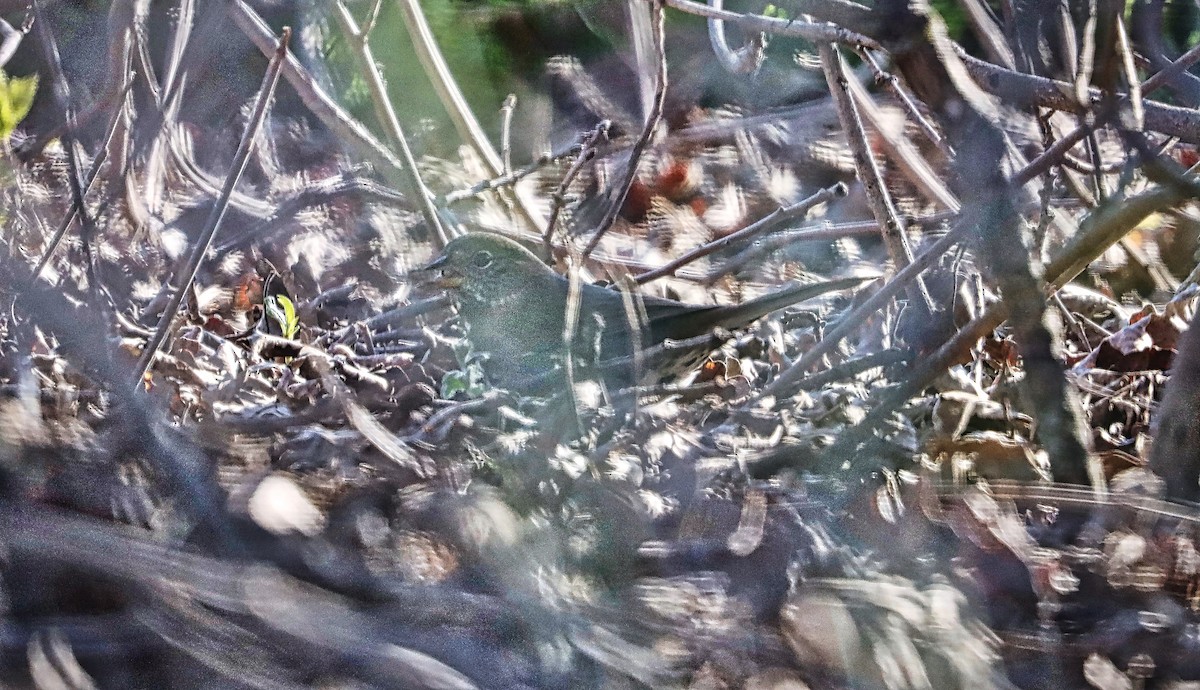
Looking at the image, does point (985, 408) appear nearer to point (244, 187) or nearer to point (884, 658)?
point (884, 658)

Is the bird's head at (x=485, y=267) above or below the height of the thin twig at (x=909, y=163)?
above

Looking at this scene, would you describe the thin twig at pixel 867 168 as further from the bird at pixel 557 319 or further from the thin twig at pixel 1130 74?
the thin twig at pixel 1130 74

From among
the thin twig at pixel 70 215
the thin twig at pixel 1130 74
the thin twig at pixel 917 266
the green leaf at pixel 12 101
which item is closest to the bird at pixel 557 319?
the thin twig at pixel 917 266

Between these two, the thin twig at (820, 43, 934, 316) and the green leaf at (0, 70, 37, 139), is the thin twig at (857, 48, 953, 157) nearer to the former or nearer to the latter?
the thin twig at (820, 43, 934, 316)

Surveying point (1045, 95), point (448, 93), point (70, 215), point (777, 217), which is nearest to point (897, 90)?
point (777, 217)

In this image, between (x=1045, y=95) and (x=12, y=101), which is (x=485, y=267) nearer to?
(x=12, y=101)

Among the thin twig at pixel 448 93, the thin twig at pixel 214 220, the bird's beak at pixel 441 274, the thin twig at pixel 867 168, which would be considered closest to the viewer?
the thin twig at pixel 214 220

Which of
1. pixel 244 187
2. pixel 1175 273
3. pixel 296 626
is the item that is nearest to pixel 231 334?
pixel 244 187

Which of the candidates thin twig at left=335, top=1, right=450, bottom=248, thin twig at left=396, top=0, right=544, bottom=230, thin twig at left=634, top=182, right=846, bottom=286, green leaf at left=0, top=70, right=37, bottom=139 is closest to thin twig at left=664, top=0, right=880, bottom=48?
thin twig at left=634, top=182, right=846, bottom=286
